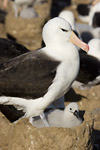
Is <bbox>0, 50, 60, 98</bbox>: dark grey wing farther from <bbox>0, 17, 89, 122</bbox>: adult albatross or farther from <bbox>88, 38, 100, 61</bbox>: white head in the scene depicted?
<bbox>88, 38, 100, 61</bbox>: white head

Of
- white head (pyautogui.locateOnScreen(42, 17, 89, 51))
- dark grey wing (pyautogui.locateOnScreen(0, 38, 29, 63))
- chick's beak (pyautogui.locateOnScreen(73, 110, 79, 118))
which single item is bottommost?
dark grey wing (pyautogui.locateOnScreen(0, 38, 29, 63))

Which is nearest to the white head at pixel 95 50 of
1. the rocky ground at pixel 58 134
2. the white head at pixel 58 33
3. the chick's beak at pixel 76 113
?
the rocky ground at pixel 58 134

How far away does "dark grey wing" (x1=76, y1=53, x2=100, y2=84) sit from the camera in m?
8.09

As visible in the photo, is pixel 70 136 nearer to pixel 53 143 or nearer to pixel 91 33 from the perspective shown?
pixel 53 143

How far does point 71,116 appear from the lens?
5637 millimetres

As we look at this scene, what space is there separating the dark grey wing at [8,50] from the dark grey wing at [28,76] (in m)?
1.77

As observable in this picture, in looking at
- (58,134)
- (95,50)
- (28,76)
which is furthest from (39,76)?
(95,50)

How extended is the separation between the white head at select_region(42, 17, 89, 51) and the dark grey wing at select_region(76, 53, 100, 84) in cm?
217

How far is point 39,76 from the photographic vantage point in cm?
564

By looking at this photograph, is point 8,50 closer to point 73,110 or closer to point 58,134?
point 73,110

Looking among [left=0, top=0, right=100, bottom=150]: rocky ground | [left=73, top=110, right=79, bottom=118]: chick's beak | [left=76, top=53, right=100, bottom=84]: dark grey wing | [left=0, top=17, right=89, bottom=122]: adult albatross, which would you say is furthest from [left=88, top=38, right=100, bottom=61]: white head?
[left=73, top=110, right=79, bottom=118]: chick's beak

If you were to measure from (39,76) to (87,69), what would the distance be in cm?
258

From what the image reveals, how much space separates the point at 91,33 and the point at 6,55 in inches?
156

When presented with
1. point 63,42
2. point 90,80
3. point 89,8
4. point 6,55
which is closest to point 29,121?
point 63,42
